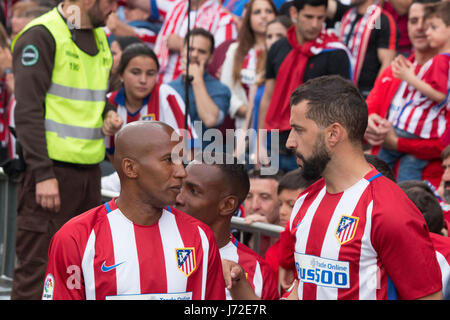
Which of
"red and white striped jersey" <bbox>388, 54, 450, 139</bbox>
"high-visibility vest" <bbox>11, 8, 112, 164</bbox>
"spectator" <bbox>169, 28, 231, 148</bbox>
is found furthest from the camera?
"spectator" <bbox>169, 28, 231, 148</bbox>

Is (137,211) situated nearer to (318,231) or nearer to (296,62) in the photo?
(318,231)

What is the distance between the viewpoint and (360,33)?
6645mm

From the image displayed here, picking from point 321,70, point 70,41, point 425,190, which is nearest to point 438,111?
point 321,70

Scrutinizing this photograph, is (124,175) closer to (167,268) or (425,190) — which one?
(167,268)

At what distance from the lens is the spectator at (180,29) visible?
7.59 meters

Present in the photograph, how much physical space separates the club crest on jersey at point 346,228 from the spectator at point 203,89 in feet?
11.6

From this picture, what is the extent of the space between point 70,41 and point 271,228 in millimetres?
1731

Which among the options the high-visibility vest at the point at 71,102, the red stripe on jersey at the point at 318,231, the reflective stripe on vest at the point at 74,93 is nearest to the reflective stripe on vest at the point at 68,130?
the high-visibility vest at the point at 71,102

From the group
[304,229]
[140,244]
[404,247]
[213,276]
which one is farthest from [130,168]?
[404,247]

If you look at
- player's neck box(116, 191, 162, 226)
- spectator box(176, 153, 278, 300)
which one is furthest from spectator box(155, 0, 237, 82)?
player's neck box(116, 191, 162, 226)

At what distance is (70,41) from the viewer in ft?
15.6

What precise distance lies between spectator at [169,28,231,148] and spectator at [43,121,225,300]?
11.1 ft

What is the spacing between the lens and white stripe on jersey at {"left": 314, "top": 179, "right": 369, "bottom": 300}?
3055mm

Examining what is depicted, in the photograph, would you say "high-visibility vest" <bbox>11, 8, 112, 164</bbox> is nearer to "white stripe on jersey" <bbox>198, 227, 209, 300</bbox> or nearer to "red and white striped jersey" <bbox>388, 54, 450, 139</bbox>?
"white stripe on jersey" <bbox>198, 227, 209, 300</bbox>
